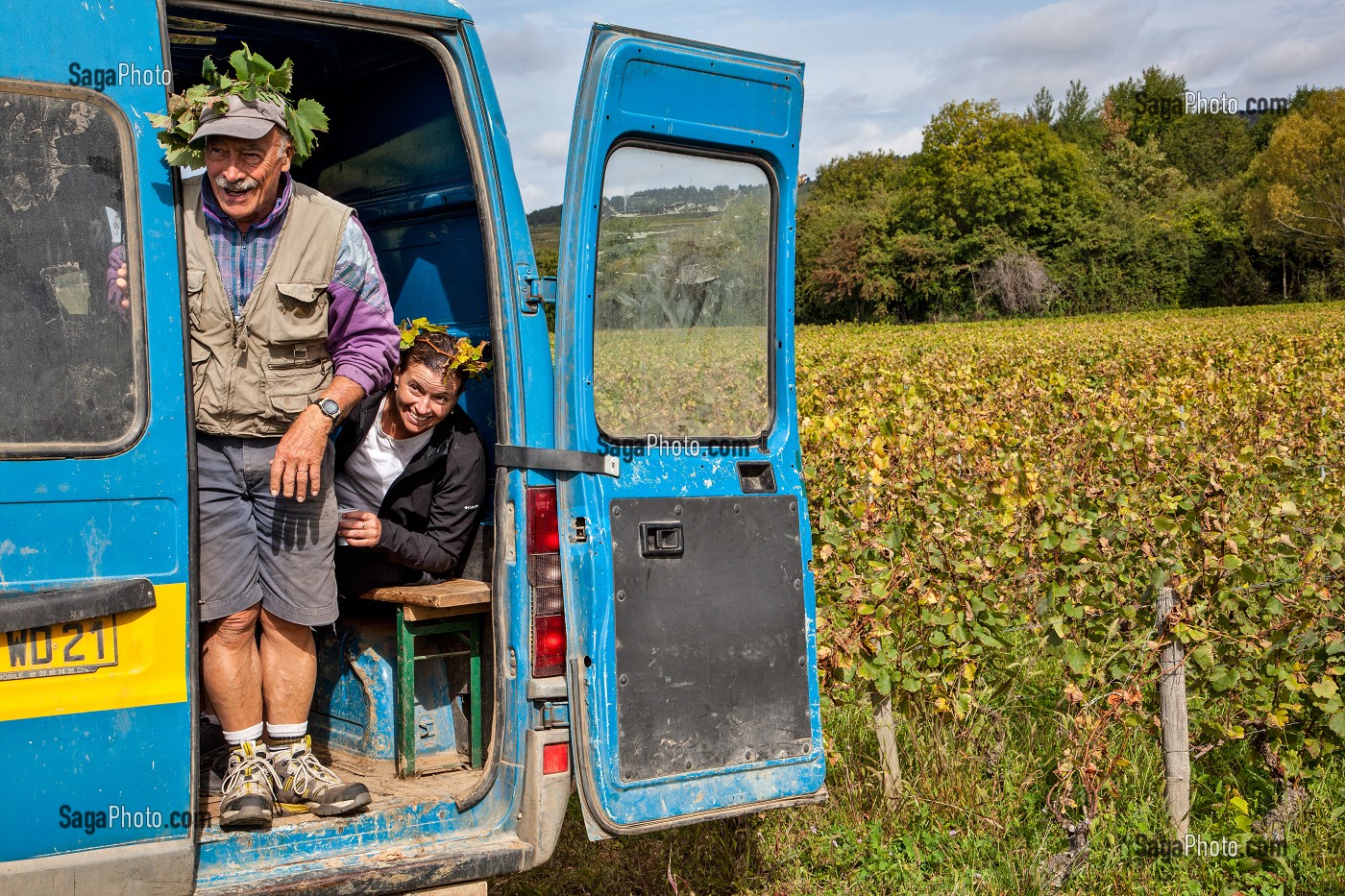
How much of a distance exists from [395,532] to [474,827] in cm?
107

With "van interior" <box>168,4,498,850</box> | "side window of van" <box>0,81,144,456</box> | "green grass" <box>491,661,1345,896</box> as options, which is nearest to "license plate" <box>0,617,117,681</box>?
"side window of van" <box>0,81,144,456</box>

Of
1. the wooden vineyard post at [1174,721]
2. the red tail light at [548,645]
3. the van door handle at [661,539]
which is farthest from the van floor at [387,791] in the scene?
the wooden vineyard post at [1174,721]

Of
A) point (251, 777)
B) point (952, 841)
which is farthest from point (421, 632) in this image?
point (952, 841)

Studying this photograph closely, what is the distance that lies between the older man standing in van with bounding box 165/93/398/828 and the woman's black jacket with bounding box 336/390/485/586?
515mm

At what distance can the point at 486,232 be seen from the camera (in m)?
3.45

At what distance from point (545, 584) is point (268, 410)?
872 mm

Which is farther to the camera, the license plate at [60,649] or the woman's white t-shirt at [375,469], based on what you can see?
the woman's white t-shirt at [375,469]

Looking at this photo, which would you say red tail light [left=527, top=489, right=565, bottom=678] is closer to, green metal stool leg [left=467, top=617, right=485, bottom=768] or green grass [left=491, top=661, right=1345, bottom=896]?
green metal stool leg [left=467, top=617, right=485, bottom=768]

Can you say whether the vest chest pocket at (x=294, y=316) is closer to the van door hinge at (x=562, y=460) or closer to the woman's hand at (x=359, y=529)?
the van door hinge at (x=562, y=460)

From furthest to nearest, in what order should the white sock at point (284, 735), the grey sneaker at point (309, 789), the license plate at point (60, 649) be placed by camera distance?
1. the white sock at point (284, 735)
2. the grey sneaker at point (309, 789)
3. the license plate at point (60, 649)

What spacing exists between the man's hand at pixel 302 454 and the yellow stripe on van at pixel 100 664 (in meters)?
0.44

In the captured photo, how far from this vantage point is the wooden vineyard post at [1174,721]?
450cm

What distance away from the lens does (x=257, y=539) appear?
350 cm

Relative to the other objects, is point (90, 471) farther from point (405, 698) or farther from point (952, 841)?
point (952, 841)
